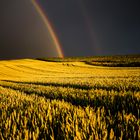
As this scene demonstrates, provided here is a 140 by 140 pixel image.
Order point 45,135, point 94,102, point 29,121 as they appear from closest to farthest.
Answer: point 45,135, point 29,121, point 94,102

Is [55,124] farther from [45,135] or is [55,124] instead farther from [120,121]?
[120,121]

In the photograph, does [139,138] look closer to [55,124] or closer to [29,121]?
[55,124]

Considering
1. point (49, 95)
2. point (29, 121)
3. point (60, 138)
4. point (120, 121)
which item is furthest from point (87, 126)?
point (49, 95)

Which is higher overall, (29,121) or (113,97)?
(113,97)

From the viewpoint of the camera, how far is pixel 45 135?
3.46 meters

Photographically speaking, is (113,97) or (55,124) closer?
(55,124)

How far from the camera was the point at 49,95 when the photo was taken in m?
9.77

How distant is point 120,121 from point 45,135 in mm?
1155

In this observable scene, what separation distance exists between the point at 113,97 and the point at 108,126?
3.44 meters

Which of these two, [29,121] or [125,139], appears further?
[29,121]

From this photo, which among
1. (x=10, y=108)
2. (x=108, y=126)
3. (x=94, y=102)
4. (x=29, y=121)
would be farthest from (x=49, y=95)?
(x=108, y=126)

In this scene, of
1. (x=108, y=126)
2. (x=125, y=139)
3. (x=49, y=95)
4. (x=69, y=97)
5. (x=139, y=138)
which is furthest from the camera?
(x=49, y=95)

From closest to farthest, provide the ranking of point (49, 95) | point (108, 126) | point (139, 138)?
1. point (139, 138)
2. point (108, 126)
3. point (49, 95)

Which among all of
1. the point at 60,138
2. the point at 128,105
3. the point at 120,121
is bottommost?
the point at 60,138
